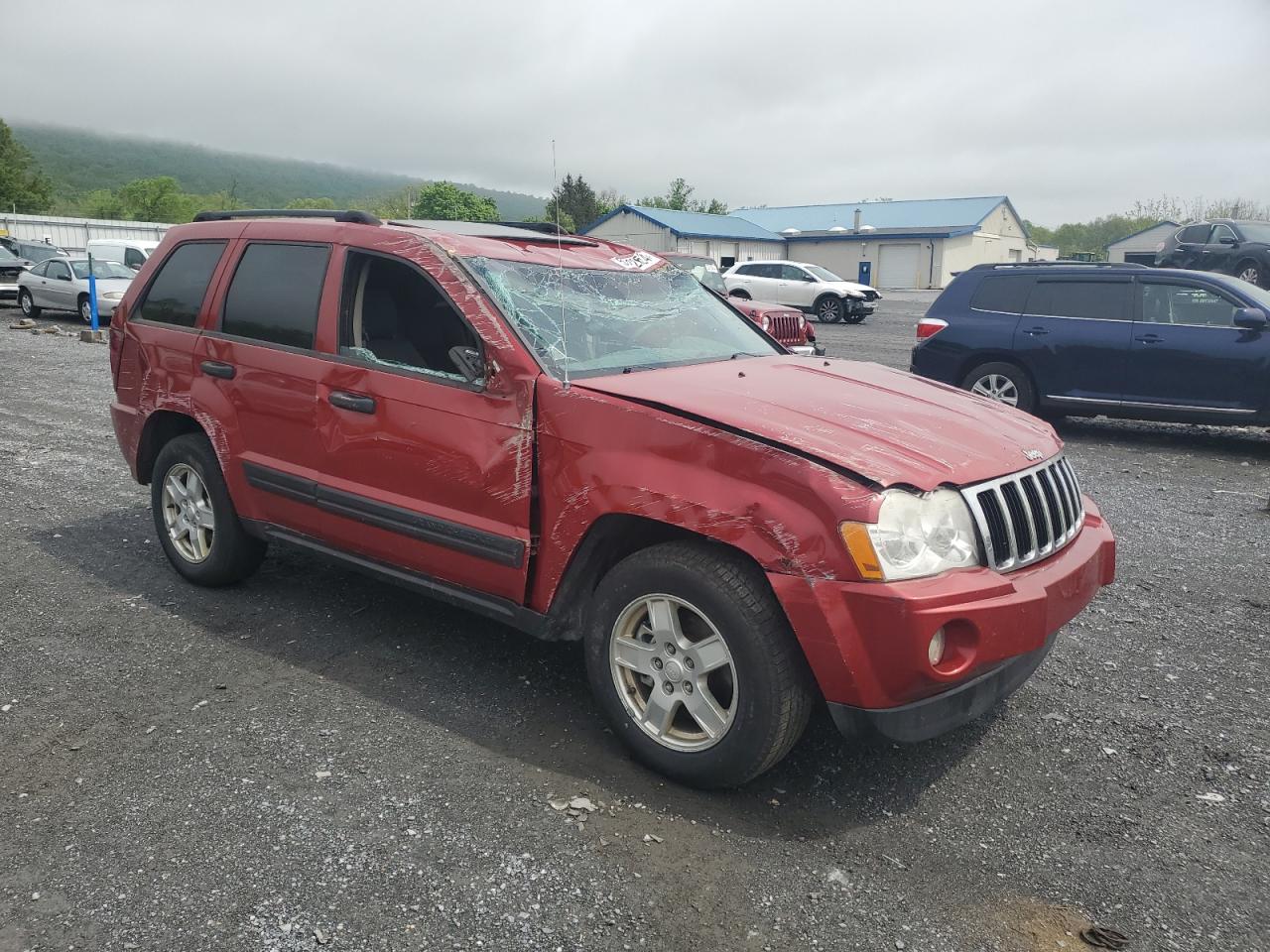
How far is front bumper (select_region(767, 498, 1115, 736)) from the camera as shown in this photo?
2.73m

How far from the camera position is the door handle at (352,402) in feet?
12.9

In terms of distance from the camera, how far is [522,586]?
3514mm

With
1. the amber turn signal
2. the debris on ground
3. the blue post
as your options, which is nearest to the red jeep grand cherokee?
the amber turn signal

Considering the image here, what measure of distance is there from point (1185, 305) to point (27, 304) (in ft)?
77.9

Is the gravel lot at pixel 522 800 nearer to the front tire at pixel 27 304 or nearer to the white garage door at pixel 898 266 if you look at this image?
the front tire at pixel 27 304

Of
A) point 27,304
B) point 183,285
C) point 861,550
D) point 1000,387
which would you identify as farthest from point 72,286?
point 861,550

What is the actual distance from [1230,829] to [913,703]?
1127 mm

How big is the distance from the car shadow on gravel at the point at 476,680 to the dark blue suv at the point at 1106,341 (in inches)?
266

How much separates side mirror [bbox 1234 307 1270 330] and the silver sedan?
19819 mm

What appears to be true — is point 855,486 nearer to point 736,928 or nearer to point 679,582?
point 679,582

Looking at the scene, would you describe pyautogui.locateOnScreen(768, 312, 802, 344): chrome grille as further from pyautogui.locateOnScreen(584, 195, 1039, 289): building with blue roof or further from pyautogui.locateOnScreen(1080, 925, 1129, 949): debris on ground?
pyautogui.locateOnScreen(584, 195, 1039, 289): building with blue roof

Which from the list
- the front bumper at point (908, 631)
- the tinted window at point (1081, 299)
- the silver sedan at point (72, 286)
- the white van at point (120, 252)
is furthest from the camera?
the white van at point (120, 252)

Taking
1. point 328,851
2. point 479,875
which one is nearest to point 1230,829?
point 479,875

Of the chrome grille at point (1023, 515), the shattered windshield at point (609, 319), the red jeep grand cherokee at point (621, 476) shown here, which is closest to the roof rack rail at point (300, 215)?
the red jeep grand cherokee at point (621, 476)
